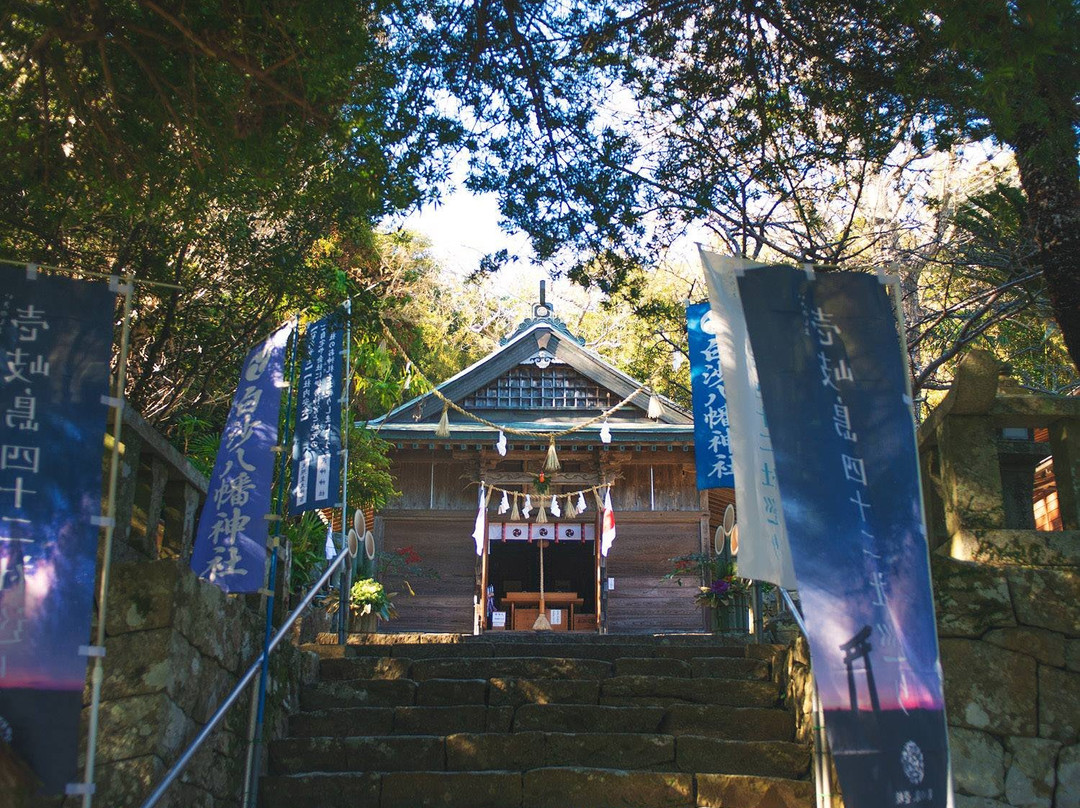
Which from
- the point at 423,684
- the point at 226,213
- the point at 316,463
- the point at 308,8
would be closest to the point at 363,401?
the point at 226,213

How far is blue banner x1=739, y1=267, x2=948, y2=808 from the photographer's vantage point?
446 cm

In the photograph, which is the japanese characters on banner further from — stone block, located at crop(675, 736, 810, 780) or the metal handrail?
stone block, located at crop(675, 736, 810, 780)

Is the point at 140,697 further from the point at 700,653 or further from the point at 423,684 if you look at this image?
the point at 700,653

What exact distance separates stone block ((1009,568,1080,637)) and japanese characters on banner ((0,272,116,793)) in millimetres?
5177

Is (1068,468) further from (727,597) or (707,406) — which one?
(727,597)

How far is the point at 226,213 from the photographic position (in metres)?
10.9

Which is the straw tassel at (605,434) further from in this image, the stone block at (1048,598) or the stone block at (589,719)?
the stone block at (1048,598)

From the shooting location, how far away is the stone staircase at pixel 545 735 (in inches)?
245

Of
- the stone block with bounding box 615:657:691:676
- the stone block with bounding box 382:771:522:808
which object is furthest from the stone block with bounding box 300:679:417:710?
the stone block with bounding box 615:657:691:676

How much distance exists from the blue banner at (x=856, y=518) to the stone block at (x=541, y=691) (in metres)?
3.20

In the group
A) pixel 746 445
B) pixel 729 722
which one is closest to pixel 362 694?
pixel 729 722

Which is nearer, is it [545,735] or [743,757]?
[743,757]

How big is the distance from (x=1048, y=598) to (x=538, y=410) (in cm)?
1299

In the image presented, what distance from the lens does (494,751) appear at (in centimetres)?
660
